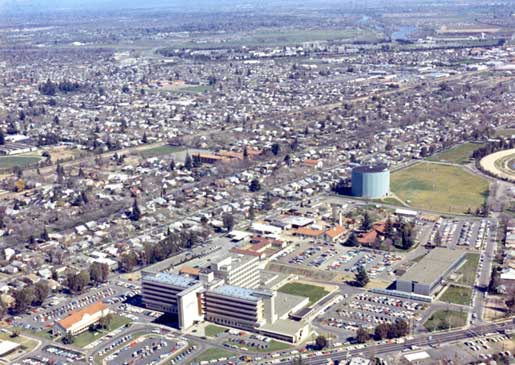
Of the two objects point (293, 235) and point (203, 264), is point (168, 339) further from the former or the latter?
A: point (293, 235)

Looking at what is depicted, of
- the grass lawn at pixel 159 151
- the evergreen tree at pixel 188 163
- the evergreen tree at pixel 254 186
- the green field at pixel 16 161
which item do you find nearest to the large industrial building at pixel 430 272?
the evergreen tree at pixel 254 186

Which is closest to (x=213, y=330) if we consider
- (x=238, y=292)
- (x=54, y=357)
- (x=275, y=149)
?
(x=238, y=292)

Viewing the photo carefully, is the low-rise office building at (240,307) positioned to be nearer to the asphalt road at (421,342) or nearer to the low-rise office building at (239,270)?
the low-rise office building at (239,270)

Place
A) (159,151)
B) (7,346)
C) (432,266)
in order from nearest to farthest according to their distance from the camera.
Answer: (7,346)
(432,266)
(159,151)

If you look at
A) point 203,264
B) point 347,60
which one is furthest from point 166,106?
point 203,264

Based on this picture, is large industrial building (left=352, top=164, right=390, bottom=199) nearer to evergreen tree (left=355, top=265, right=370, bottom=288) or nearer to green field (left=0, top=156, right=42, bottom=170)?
evergreen tree (left=355, top=265, right=370, bottom=288)

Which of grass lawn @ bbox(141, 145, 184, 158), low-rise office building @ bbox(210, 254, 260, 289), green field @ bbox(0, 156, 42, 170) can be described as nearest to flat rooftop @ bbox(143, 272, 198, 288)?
low-rise office building @ bbox(210, 254, 260, 289)

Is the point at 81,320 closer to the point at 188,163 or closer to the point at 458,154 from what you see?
the point at 188,163
